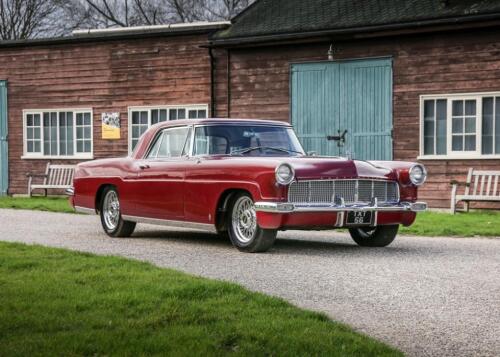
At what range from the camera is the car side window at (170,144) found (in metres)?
11.6

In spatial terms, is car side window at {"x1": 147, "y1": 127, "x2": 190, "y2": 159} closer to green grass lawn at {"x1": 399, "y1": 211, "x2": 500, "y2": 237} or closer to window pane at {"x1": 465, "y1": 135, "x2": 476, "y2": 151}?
green grass lawn at {"x1": 399, "y1": 211, "x2": 500, "y2": 237}

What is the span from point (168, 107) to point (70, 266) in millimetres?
15227

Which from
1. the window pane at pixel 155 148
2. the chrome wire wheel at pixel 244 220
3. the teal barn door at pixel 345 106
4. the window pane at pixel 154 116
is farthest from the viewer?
the window pane at pixel 154 116

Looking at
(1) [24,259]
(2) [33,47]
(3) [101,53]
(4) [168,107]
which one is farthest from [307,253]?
(2) [33,47]

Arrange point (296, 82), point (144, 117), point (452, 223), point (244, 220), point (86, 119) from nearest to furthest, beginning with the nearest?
point (244, 220), point (452, 223), point (296, 82), point (144, 117), point (86, 119)

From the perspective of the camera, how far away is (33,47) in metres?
25.6

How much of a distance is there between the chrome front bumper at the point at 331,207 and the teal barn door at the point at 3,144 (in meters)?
17.4

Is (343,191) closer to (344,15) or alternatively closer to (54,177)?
(344,15)

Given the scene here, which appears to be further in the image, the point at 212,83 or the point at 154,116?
the point at 154,116

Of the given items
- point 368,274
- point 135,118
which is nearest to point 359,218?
point 368,274

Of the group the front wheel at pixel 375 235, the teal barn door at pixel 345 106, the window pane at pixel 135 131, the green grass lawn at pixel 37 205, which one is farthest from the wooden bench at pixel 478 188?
the window pane at pixel 135 131

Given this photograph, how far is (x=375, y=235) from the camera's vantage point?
11.5 m

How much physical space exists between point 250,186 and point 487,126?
32.6 ft

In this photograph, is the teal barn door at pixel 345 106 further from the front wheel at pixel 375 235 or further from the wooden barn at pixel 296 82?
the front wheel at pixel 375 235
